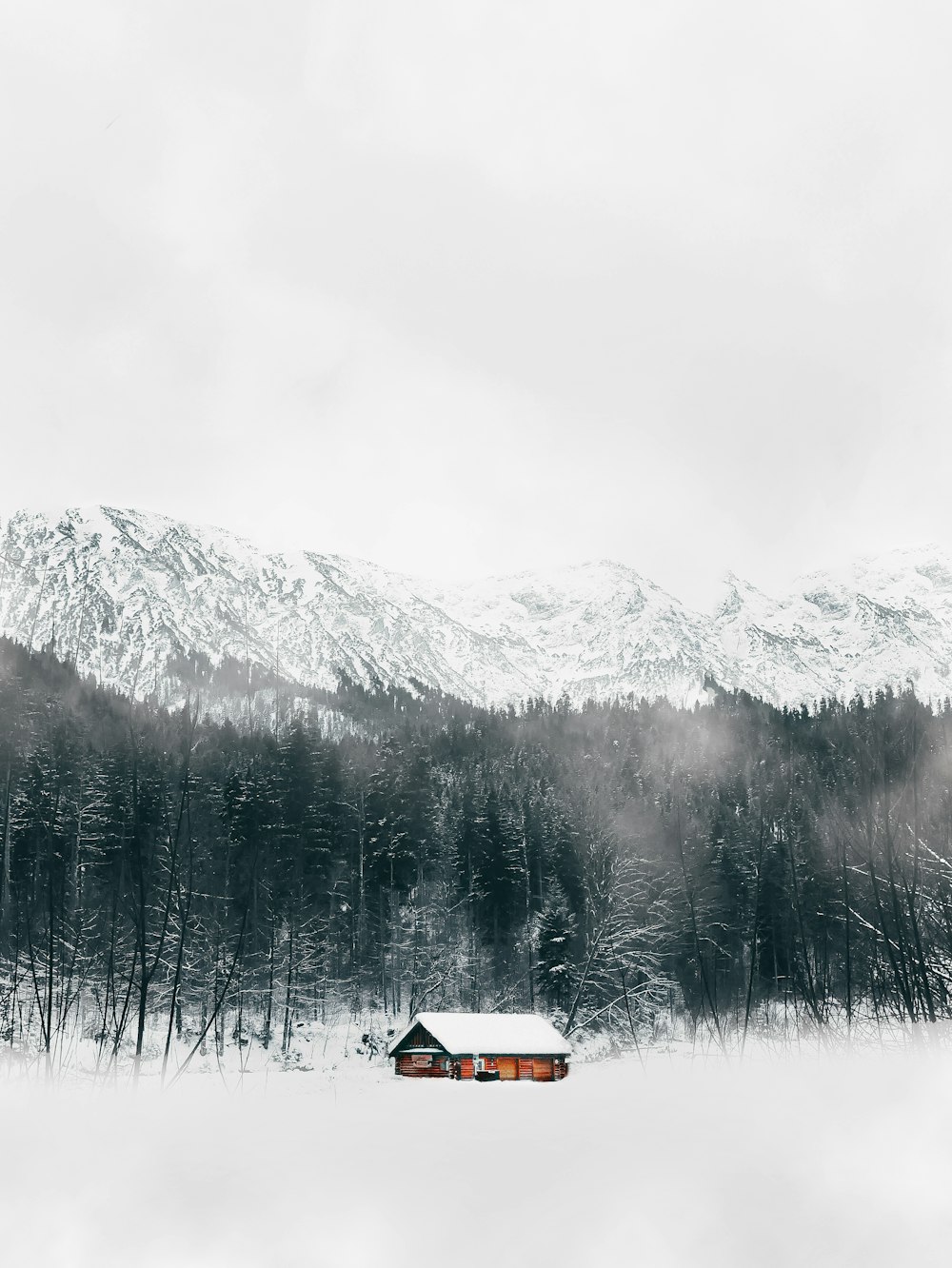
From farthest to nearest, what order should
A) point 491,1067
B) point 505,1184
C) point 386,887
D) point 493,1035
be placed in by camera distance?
point 386,887 < point 493,1035 < point 491,1067 < point 505,1184

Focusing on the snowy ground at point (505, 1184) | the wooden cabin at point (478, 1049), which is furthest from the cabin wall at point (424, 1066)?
the snowy ground at point (505, 1184)

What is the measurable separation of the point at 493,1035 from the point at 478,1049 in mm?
1207

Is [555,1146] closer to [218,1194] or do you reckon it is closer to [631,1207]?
[631,1207]

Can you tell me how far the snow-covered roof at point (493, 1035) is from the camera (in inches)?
1539

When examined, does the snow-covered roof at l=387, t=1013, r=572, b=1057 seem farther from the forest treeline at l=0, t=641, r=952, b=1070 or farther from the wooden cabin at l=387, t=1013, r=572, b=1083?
the forest treeline at l=0, t=641, r=952, b=1070

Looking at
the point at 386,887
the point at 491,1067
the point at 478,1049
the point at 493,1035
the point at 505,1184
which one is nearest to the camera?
the point at 505,1184

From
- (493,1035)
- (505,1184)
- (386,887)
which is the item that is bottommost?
(493,1035)

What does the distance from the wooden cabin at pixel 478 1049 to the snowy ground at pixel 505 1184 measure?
92.6 ft

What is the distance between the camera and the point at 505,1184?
9398 millimetres

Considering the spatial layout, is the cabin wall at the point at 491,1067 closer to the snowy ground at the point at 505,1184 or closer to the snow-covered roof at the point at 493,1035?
the snow-covered roof at the point at 493,1035

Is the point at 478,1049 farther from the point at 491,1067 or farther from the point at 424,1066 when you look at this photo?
the point at 424,1066

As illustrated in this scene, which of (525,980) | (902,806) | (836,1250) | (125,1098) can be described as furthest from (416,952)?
(836,1250)

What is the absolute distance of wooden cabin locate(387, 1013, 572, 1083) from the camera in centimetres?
3916

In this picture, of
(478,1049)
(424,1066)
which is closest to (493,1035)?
(478,1049)
